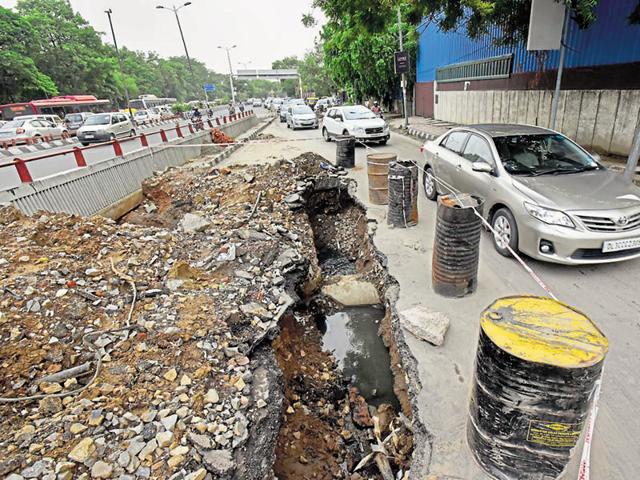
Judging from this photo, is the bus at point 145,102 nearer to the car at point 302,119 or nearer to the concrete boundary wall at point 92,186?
the car at point 302,119

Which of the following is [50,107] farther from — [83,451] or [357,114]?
[83,451]

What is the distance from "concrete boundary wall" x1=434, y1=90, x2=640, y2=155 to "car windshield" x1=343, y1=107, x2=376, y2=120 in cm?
437

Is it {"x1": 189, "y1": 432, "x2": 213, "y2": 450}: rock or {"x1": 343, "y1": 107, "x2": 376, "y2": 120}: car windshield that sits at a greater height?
{"x1": 343, "y1": 107, "x2": 376, "y2": 120}: car windshield

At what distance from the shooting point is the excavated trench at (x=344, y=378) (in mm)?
2875

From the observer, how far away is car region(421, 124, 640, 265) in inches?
149

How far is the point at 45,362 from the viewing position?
9.92 ft

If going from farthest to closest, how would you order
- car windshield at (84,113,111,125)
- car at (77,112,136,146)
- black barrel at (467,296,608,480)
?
car windshield at (84,113,111,125), car at (77,112,136,146), black barrel at (467,296,608,480)

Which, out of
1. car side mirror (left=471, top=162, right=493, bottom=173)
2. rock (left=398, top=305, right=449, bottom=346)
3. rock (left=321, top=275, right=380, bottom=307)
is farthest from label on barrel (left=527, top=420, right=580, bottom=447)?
car side mirror (left=471, top=162, right=493, bottom=173)

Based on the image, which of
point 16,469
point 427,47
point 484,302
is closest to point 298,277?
point 484,302

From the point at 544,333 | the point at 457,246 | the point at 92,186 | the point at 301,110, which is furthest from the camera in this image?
the point at 301,110

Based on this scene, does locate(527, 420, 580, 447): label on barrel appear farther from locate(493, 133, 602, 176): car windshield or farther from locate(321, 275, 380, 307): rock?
locate(493, 133, 602, 176): car windshield

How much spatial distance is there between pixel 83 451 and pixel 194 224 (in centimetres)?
397

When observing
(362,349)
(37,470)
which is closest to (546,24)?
(362,349)

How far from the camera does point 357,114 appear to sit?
13.9 metres
